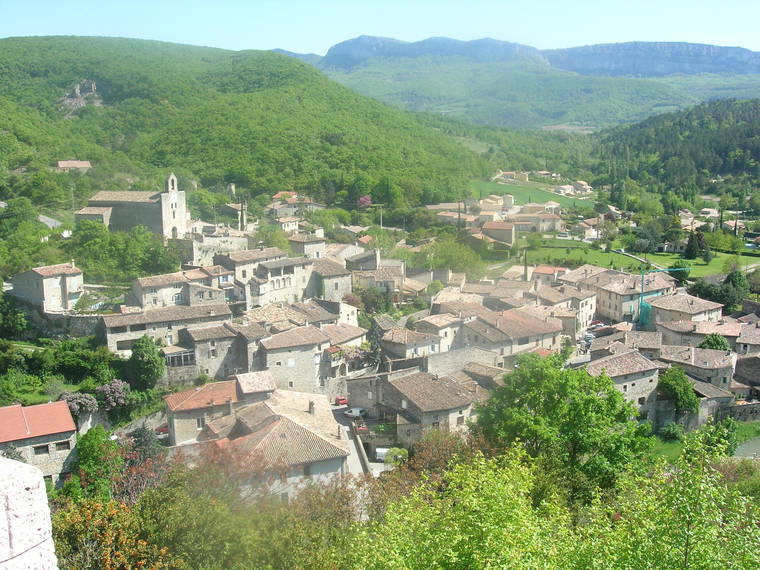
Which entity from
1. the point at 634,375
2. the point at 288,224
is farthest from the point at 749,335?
the point at 288,224

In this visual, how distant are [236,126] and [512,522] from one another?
152 ft

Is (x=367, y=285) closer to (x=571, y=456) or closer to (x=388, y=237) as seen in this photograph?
(x=388, y=237)

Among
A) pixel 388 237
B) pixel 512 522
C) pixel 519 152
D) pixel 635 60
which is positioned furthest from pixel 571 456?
pixel 635 60

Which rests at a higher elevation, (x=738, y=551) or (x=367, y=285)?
(x=738, y=551)

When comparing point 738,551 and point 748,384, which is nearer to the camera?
point 738,551

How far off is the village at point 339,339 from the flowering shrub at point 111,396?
66cm

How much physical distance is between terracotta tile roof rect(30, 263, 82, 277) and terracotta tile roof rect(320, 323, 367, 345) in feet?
26.4

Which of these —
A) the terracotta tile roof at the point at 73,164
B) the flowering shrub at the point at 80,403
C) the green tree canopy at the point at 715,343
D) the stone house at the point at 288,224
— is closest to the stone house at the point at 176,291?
the flowering shrub at the point at 80,403

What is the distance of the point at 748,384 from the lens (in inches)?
980

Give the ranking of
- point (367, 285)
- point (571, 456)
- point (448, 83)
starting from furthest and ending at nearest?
point (448, 83) < point (367, 285) < point (571, 456)

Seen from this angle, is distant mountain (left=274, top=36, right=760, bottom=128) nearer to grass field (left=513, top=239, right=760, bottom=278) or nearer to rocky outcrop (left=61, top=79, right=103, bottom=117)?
rocky outcrop (left=61, top=79, right=103, bottom=117)

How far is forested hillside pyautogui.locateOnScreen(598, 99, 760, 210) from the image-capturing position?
204ft

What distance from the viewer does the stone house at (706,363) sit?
938 inches

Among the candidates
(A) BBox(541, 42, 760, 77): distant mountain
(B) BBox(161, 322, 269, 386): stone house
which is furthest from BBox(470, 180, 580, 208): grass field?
(A) BBox(541, 42, 760, 77): distant mountain
